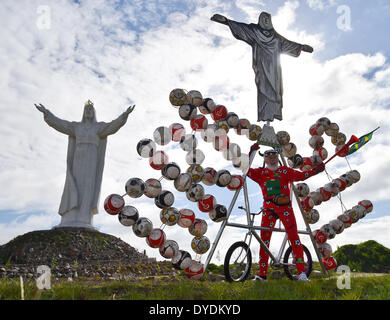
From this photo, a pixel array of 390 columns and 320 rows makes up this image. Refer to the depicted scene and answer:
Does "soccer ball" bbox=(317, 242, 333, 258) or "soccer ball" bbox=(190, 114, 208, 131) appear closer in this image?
"soccer ball" bbox=(190, 114, 208, 131)

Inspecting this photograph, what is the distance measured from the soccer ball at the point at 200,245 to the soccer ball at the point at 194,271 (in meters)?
0.18

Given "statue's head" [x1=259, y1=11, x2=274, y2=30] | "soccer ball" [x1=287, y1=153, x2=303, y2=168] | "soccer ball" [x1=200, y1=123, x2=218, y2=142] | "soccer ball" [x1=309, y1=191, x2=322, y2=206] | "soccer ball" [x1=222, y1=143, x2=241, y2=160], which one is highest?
"statue's head" [x1=259, y1=11, x2=274, y2=30]

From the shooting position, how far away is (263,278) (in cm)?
538

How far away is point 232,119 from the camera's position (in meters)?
6.07

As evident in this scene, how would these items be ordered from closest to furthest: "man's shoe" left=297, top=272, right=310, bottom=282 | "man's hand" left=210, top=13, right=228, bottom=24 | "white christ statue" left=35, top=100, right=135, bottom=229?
"man's shoe" left=297, top=272, right=310, bottom=282
"man's hand" left=210, top=13, right=228, bottom=24
"white christ statue" left=35, top=100, right=135, bottom=229

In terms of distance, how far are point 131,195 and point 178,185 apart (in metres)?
0.70

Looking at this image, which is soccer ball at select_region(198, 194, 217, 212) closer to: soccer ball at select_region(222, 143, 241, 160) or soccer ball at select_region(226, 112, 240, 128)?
soccer ball at select_region(222, 143, 241, 160)

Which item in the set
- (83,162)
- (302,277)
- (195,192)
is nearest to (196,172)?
(195,192)

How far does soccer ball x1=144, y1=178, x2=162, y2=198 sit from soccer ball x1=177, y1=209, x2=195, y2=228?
1.74 ft

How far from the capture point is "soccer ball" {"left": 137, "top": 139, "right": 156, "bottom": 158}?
503cm

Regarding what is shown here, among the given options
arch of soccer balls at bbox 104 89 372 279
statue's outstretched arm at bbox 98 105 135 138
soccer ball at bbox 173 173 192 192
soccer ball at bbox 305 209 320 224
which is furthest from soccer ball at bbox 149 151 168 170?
statue's outstretched arm at bbox 98 105 135 138

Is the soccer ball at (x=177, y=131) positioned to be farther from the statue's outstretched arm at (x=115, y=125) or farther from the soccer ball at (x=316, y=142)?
the statue's outstretched arm at (x=115, y=125)

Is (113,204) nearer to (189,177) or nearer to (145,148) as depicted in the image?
(145,148)

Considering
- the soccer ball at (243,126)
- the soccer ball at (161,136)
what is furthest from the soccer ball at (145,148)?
the soccer ball at (243,126)
